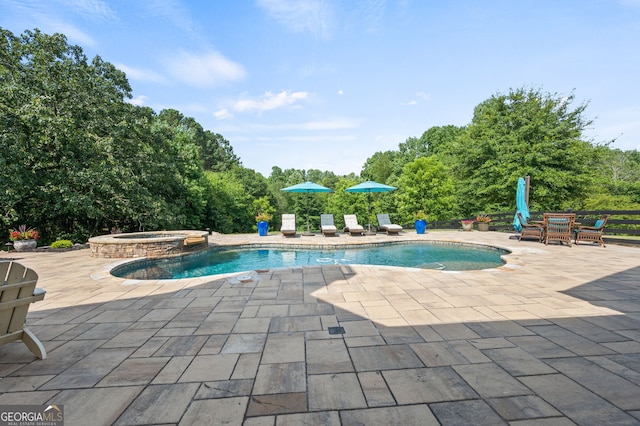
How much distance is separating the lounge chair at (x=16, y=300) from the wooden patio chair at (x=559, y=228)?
11.4 meters

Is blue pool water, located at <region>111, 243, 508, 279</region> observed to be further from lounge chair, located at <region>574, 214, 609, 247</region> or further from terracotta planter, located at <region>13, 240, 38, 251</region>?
terracotta planter, located at <region>13, 240, 38, 251</region>

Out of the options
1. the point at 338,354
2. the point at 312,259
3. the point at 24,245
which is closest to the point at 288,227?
the point at 312,259

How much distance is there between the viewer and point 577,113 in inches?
618

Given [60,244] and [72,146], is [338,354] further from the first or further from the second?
[72,146]

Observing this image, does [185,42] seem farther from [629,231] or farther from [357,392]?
[629,231]

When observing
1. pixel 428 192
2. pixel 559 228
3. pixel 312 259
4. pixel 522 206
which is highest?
pixel 428 192

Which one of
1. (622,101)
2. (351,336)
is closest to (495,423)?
(351,336)

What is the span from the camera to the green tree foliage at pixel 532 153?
48.5ft

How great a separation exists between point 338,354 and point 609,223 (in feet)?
42.3

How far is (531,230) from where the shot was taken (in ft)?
30.5

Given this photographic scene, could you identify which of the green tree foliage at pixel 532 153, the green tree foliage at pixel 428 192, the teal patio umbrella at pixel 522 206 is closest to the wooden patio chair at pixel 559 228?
the teal patio umbrella at pixel 522 206

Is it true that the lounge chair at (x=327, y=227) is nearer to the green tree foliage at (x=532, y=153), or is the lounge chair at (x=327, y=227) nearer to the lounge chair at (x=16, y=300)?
the lounge chair at (x=16, y=300)

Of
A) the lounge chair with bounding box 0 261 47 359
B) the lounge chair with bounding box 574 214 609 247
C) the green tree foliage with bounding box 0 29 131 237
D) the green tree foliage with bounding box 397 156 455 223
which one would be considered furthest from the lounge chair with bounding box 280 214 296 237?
the lounge chair with bounding box 574 214 609 247

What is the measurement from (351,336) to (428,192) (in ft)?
55.0
